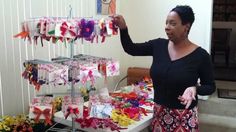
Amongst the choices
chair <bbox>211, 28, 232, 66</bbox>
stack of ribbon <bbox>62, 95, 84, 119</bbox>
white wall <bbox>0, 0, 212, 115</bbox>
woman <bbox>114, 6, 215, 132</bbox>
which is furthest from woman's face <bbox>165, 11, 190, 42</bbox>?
chair <bbox>211, 28, 232, 66</bbox>

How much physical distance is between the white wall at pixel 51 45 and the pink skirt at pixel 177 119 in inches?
51.4

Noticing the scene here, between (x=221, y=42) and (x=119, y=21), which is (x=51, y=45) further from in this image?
(x=221, y=42)

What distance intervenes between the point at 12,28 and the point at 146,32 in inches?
102

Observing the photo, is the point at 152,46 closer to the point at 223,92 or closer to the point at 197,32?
the point at 197,32

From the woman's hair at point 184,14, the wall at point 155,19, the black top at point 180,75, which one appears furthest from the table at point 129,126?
the wall at point 155,19

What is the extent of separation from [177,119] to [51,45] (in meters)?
1.58

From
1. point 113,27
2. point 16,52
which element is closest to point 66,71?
point 113,27

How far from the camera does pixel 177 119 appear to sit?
1940mm

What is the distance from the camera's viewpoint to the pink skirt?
1934 mm

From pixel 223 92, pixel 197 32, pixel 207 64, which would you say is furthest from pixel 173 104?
pixel 223 92

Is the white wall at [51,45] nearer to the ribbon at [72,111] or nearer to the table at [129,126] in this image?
the table at [129,126]

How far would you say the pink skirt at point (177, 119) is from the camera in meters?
1.93

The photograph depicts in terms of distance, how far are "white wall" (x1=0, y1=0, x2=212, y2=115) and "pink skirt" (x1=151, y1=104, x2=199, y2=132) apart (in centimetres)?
130

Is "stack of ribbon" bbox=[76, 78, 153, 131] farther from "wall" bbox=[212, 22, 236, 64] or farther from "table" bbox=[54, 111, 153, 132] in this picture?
"wall" bbox=[212, 22, 236, 64]
